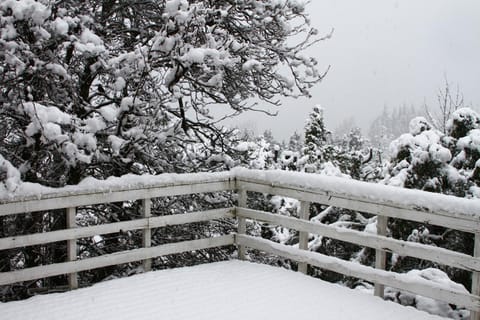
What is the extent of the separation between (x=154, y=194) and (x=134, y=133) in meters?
0.82

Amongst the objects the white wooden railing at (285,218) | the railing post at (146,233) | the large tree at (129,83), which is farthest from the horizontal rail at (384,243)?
the large tree at (129,83)

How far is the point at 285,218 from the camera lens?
575 cm

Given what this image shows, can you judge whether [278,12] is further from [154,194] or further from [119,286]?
[119,286]

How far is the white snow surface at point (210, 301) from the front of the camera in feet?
15.1

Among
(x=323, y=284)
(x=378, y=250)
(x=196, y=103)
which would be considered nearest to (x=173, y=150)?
(x=196, y=103)

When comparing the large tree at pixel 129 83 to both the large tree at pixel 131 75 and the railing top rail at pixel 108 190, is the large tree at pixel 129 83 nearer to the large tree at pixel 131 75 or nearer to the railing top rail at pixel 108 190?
the large tree at pixel 131 75

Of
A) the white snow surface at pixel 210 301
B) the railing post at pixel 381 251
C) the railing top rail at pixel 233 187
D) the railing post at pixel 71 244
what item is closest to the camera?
the railing top rail at pixel 233 187

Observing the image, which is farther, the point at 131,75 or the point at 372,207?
the point at 131,75

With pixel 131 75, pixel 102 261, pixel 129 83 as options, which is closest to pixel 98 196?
pixel 102 261

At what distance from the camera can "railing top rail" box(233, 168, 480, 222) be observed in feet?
14.2

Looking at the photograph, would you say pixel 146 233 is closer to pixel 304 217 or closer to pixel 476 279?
pixel 304 217

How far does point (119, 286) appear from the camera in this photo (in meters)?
5.27

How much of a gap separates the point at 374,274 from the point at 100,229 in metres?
2.71

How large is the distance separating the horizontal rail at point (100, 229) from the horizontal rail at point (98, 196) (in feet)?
0.79
